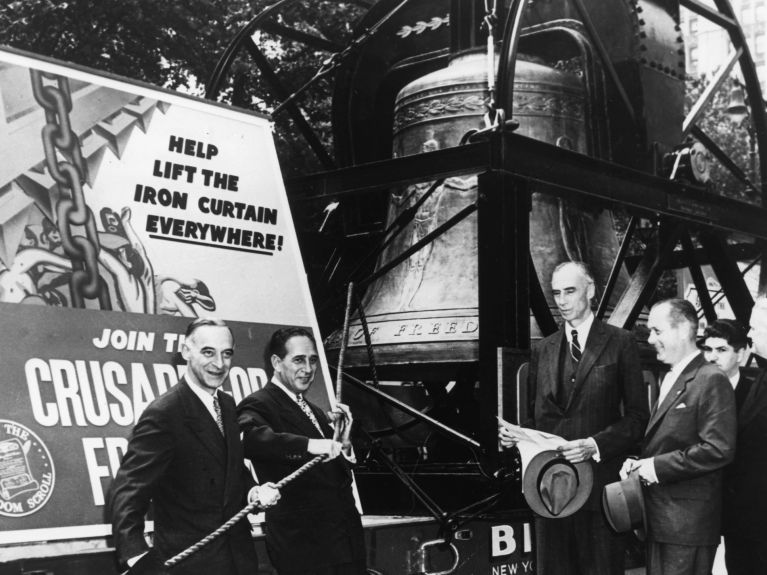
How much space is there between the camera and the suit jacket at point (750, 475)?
4945mm

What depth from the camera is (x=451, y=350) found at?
6.28m

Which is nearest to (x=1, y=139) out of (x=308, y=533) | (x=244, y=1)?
(x=308, y=533)

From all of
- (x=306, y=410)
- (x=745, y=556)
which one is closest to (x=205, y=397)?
(x=306, y=410)

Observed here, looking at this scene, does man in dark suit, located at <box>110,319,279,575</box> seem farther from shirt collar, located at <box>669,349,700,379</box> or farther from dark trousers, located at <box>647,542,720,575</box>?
shirt collar, located at <box>669,349,700,379</box>

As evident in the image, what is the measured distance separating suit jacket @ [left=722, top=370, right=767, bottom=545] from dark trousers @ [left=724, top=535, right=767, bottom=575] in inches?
1.5

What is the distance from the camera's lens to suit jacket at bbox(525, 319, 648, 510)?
4.86 m

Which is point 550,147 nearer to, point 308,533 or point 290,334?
point 290,334

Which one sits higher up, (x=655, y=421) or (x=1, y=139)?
(x=1, y=139)

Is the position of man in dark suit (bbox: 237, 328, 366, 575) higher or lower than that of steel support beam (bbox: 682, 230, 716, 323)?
lower

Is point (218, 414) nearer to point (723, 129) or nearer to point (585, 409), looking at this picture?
point (585, 409)

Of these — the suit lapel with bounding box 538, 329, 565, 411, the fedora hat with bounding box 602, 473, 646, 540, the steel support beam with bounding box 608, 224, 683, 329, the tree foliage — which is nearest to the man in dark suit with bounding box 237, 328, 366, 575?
the suit lapel with bounding box 538, 329, 565, 411

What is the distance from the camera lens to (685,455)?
4578mm

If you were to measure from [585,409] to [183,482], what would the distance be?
70.0 inches

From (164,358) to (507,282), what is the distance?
73.8 inches
